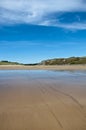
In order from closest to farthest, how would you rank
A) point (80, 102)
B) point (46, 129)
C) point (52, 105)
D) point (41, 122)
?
1. point (46, 129)
2. point (41, 122)
3. point (52, 105)
4. point (80, 102)

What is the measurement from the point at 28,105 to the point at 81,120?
91.3 inches

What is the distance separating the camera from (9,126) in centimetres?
568

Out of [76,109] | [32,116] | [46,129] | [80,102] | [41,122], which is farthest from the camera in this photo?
[80,102]

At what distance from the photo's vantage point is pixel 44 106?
7656 mm

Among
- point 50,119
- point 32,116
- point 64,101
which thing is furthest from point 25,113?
point 64,101

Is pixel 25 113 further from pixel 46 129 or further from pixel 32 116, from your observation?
pixel 46 129

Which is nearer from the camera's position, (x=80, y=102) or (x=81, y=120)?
(x=81, y=120)

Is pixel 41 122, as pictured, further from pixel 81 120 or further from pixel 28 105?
pixel 28 105

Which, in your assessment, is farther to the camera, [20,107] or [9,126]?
[20,107]

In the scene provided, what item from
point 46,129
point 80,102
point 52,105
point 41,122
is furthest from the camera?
point 80,102

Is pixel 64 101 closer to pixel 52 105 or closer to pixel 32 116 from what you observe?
pixel 52 105

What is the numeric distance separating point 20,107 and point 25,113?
2.62 feet

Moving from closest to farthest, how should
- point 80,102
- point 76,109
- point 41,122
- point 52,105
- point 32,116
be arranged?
point 41,122 < point 32,116 < point 76,109 < point 52,105 < point 80,102

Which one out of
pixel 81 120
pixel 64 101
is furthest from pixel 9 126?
pixel 64 101
